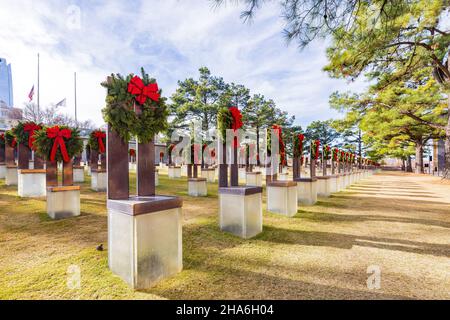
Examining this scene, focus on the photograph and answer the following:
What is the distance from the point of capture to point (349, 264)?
9.98 ft

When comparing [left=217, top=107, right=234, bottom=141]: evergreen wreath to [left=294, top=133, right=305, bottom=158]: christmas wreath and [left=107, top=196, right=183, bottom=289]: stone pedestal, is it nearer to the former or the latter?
[left=107, top=196, right=183, bottom=289]: stone pedestal

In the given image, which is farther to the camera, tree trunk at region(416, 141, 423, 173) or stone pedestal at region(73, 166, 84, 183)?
tree trunk at region(416, 141, 423, 173)

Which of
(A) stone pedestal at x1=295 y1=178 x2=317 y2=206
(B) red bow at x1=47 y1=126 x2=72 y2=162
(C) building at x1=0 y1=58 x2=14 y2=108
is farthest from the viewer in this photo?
(C) building at x1=0 y1=58 x2=14 y2=108

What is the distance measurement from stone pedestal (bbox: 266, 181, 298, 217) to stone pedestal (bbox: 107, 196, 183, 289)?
3.61 m

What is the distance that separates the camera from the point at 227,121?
491 centimetres

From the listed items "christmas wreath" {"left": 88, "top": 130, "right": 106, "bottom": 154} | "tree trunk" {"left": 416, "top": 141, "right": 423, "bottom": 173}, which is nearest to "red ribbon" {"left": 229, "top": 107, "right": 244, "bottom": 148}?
"christmas wreath" {"left": 88, "top": 130, "right": 106, "bottom": 154}

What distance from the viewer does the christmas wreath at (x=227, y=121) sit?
192 inches

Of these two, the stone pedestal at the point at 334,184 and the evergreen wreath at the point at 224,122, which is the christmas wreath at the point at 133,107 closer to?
the evergreen wreath at the point at 224,122

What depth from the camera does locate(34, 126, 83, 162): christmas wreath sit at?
5.15 meters

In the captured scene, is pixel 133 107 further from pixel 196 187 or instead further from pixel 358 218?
pixel 196 187

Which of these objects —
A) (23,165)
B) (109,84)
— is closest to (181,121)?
(23,165)

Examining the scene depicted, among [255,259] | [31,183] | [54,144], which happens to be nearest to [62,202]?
[54,144]

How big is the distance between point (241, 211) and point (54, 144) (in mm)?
4514
